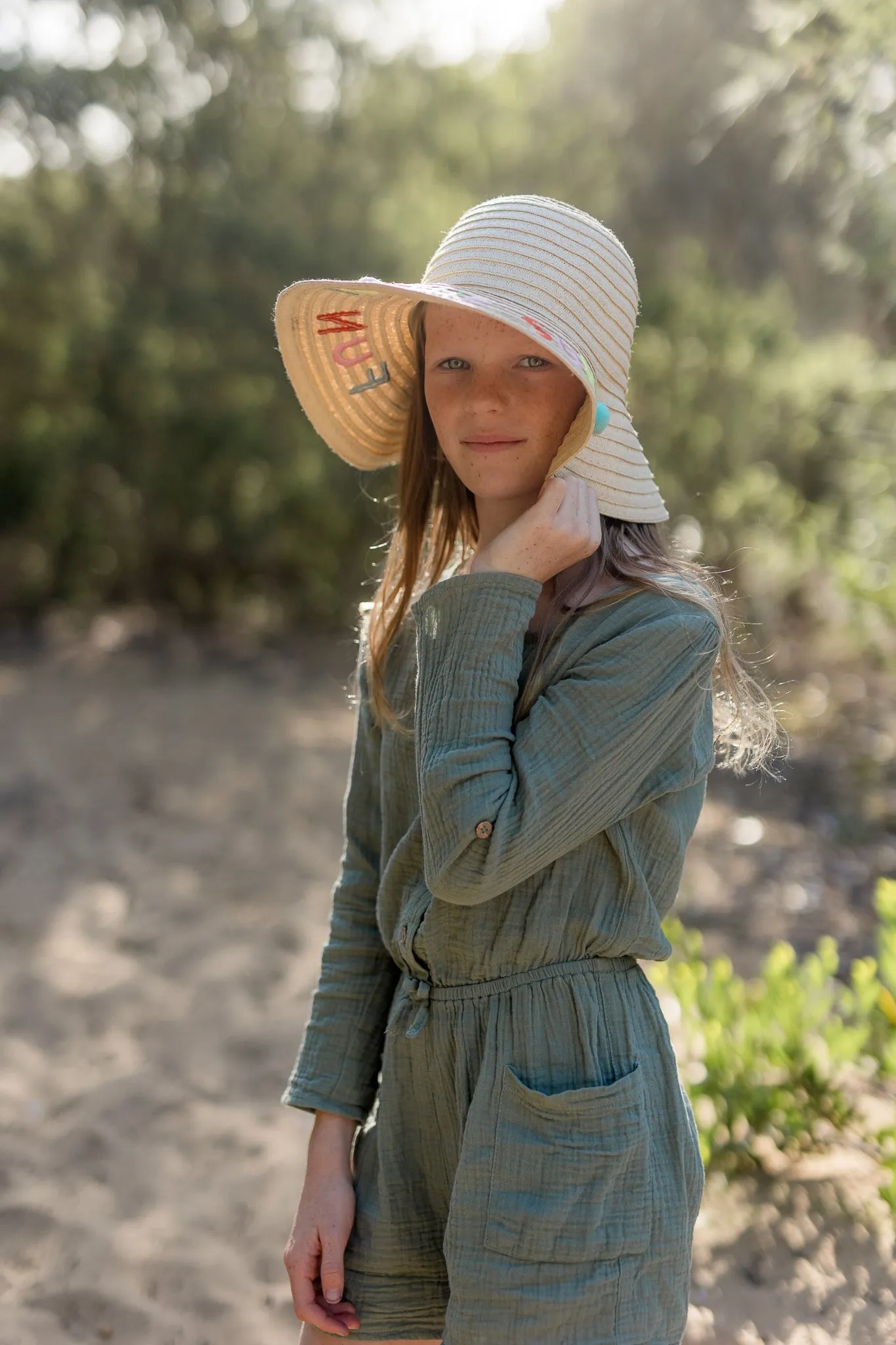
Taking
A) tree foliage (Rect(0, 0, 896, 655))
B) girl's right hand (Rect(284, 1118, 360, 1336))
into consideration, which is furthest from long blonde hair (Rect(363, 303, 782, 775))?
tree foliage (Rect(0, 0, 896, 655))

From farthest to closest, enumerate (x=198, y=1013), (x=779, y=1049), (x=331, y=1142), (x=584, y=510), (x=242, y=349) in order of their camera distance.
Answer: (x=242, y=349) < (x=198, y=1013) < (x=779, y=1049) < (x=331, y=1142) < (x=584, y=510)

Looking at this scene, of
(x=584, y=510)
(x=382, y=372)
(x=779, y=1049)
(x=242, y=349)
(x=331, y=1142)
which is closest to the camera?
(x=584, y=510)

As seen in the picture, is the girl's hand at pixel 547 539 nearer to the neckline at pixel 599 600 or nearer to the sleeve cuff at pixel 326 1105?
the neckline at pixel 599 600

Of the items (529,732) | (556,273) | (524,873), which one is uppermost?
(556,273)

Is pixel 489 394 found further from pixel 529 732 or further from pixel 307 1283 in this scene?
pixel 307 1283

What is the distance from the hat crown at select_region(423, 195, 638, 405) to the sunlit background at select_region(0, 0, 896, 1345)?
180 cm

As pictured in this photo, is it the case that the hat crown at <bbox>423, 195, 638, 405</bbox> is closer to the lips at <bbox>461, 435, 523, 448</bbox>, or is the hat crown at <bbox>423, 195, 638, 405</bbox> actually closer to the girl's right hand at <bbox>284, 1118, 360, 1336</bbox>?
the lips at <bbox>461, 435, 523, 448</bbox>

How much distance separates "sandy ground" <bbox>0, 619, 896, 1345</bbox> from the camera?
2.52m

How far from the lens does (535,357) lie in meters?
1.47

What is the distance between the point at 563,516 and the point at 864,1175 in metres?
2.14

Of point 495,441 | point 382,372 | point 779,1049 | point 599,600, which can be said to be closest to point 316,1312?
point 599,600

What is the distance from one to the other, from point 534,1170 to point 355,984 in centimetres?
40

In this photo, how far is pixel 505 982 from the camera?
1.39 m

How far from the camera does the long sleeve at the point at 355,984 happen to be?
5.24 feet
